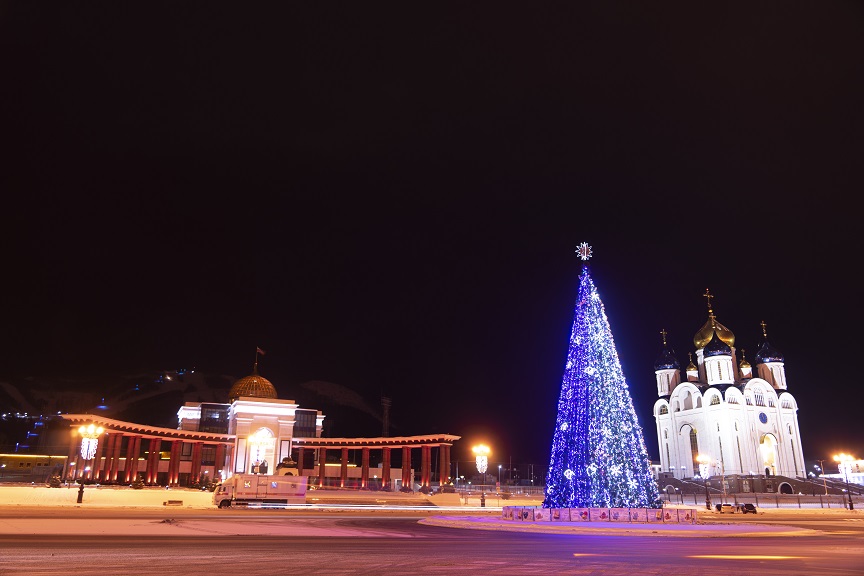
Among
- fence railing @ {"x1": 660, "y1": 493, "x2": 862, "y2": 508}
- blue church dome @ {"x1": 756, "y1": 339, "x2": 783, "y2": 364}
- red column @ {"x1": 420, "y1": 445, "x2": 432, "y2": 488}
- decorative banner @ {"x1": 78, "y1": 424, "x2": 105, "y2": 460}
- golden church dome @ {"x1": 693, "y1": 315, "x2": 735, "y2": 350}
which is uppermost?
golden church dome @ {"x1": 693, "y1": 315, "x2": 735, "y2": 350}

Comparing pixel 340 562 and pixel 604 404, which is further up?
pixel 604 404

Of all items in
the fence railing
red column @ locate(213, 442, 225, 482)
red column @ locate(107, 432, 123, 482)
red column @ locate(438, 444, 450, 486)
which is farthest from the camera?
red column @ locate(213, 442, 225, 482)

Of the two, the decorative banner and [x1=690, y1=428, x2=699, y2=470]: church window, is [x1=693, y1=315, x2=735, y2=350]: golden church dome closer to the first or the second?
[x1=690, y1=428, x2=699, y2=470]: church window

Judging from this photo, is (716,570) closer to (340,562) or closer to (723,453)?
(340,562)

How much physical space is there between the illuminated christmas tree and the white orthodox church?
161ft

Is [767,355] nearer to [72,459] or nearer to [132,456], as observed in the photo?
[132,456]

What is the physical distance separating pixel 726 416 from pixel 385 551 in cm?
6821

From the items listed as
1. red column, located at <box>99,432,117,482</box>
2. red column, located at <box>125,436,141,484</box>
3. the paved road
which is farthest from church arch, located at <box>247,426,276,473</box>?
the paved road

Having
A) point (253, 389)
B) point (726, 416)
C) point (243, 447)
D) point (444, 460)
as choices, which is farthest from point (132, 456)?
point (726, 416)

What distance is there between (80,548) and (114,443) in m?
48.2

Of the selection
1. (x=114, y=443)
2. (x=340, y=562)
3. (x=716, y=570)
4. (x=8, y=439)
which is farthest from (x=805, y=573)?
(x=8, y=439)

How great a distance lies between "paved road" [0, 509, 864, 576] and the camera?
11.5 m

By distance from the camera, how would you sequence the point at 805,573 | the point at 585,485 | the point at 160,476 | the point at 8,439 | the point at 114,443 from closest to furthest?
the point at 805,573 < the point at 585,485 < the point at 114,443 < the point at 160,476 < the point at 8,439

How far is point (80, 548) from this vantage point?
13562 millimetres
